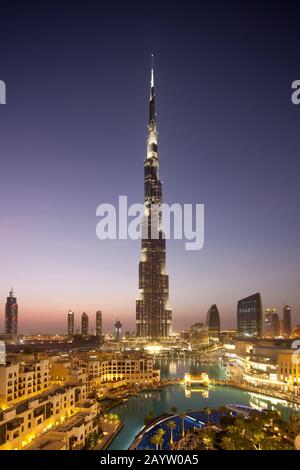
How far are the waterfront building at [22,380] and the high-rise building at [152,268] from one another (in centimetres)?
4010

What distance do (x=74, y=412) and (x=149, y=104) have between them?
156 feet

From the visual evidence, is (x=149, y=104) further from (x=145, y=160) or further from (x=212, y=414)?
(x=212, y=414)

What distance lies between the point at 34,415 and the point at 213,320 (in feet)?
205

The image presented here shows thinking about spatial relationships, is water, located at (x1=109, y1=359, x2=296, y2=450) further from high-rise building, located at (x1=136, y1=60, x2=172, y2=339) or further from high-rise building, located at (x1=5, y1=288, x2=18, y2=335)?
high-rise building, located at (x1=5, y1=288, x2=18, y2=335)

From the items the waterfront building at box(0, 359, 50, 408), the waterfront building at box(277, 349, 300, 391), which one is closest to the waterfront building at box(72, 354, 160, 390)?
the waterfront building at box(0, 359, 50, 408)

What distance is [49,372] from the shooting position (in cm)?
1367

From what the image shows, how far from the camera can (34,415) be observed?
838cm

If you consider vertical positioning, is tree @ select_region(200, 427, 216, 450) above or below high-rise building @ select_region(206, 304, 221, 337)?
above

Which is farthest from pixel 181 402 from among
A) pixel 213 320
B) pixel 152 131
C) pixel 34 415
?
pixel 213 320

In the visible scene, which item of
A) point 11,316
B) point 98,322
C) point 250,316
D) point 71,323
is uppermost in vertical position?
point 11,316

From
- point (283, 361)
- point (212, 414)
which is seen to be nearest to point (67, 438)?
point (212, 414)

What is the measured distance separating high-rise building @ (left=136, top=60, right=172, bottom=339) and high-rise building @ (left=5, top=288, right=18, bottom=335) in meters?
16.6

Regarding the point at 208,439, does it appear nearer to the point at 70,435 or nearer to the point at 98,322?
the point at 70,435

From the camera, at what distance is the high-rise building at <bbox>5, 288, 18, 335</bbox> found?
5091 centimetres
